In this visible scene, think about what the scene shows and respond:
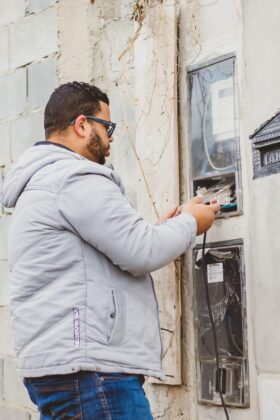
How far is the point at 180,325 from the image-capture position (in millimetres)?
3031

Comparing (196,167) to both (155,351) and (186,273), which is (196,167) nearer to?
(186,273)

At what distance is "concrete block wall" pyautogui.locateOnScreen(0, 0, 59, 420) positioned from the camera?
12.9 feet

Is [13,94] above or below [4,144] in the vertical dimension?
above

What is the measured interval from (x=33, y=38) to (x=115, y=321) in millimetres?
2294

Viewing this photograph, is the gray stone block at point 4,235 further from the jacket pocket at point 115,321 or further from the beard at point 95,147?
the jacket pocket at point 115,321

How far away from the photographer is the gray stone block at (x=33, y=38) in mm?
4000

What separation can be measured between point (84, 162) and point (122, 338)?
55 cm

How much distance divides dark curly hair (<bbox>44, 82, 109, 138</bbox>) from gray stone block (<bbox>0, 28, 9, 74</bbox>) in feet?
5.63

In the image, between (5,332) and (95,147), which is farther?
(5,332)

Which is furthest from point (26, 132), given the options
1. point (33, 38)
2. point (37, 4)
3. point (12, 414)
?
point (12, 414)

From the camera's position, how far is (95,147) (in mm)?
2592

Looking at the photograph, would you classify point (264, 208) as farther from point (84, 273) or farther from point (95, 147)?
point (84, 273)

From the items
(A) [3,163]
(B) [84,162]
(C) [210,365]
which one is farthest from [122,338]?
(A) [3,163]

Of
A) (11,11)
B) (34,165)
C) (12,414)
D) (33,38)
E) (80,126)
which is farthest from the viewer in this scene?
(11,11)
